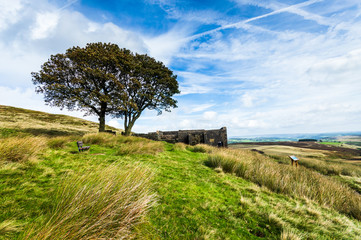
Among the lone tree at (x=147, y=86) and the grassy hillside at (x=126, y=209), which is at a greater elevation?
the lone tree at (x=147, y=86)

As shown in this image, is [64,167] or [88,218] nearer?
[88,218]

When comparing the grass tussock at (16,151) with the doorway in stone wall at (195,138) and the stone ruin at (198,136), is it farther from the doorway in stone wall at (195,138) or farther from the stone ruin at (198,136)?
the doorway in stone wall at (195,138)

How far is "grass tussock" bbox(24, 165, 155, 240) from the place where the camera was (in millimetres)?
1594

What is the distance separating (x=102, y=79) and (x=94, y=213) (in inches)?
743

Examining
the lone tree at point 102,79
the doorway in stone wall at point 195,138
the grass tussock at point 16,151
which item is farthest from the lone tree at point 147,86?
the grass tussock at point 16,151

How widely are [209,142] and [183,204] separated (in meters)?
20.7

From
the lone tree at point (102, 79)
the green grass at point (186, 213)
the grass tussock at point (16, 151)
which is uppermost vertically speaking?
the lone tree at point (102, 79)

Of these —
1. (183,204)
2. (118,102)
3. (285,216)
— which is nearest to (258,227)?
(285,216)

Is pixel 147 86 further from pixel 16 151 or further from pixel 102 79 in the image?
pixel 16 151

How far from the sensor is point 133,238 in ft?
6.41

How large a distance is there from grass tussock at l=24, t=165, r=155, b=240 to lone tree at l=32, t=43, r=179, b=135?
16133mm

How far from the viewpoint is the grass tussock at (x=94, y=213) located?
5.23 ft

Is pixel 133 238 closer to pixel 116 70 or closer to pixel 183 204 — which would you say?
pixel 183 204

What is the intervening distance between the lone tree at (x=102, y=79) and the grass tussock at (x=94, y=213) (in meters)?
16.1
